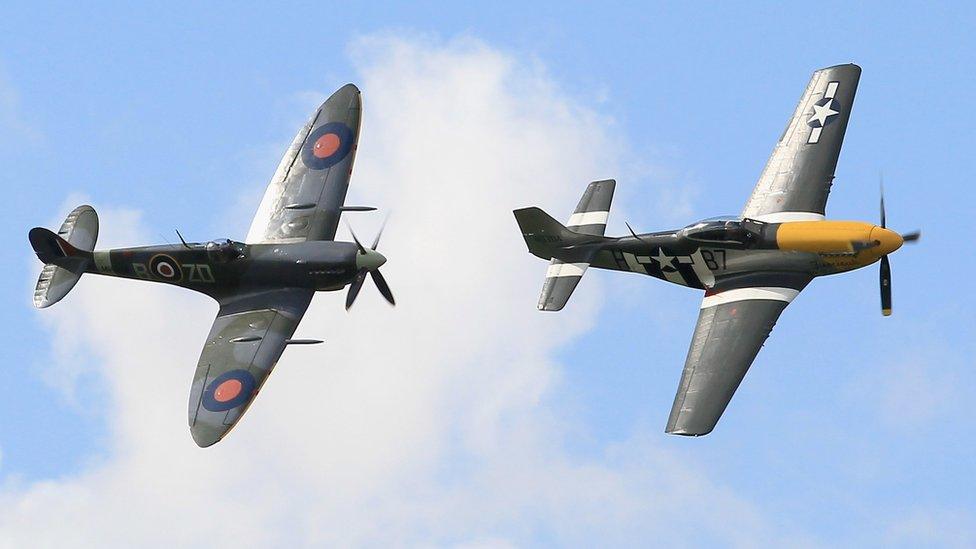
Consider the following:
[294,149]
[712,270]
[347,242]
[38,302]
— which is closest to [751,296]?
[712,270]

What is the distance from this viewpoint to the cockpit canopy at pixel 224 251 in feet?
123

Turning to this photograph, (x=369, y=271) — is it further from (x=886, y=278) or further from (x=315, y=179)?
(x=886, y=278)

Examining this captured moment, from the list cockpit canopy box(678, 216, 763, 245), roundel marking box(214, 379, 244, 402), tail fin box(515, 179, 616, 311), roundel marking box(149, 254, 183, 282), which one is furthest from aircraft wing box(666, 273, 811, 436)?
roundel marking box(149, 254, 183, 282)

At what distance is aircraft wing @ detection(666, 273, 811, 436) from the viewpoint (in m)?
34.3

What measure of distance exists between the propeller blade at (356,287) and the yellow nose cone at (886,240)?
10170 millimetres

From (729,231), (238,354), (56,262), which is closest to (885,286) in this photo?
(729,231)

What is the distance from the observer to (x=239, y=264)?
123 ft

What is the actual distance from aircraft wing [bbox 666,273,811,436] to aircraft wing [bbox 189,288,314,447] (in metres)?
7.89

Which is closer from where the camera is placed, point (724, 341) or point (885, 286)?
point (724, 341)

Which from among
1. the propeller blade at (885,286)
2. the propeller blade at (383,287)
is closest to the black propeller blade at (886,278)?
the propeller blade at (885,286)

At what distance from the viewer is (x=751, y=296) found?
1449 inches

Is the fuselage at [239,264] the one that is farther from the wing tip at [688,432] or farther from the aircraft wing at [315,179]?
the wing tip at [688,432]

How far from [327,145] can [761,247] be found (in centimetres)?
969

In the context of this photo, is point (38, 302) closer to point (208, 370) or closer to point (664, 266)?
point (208, 370)
